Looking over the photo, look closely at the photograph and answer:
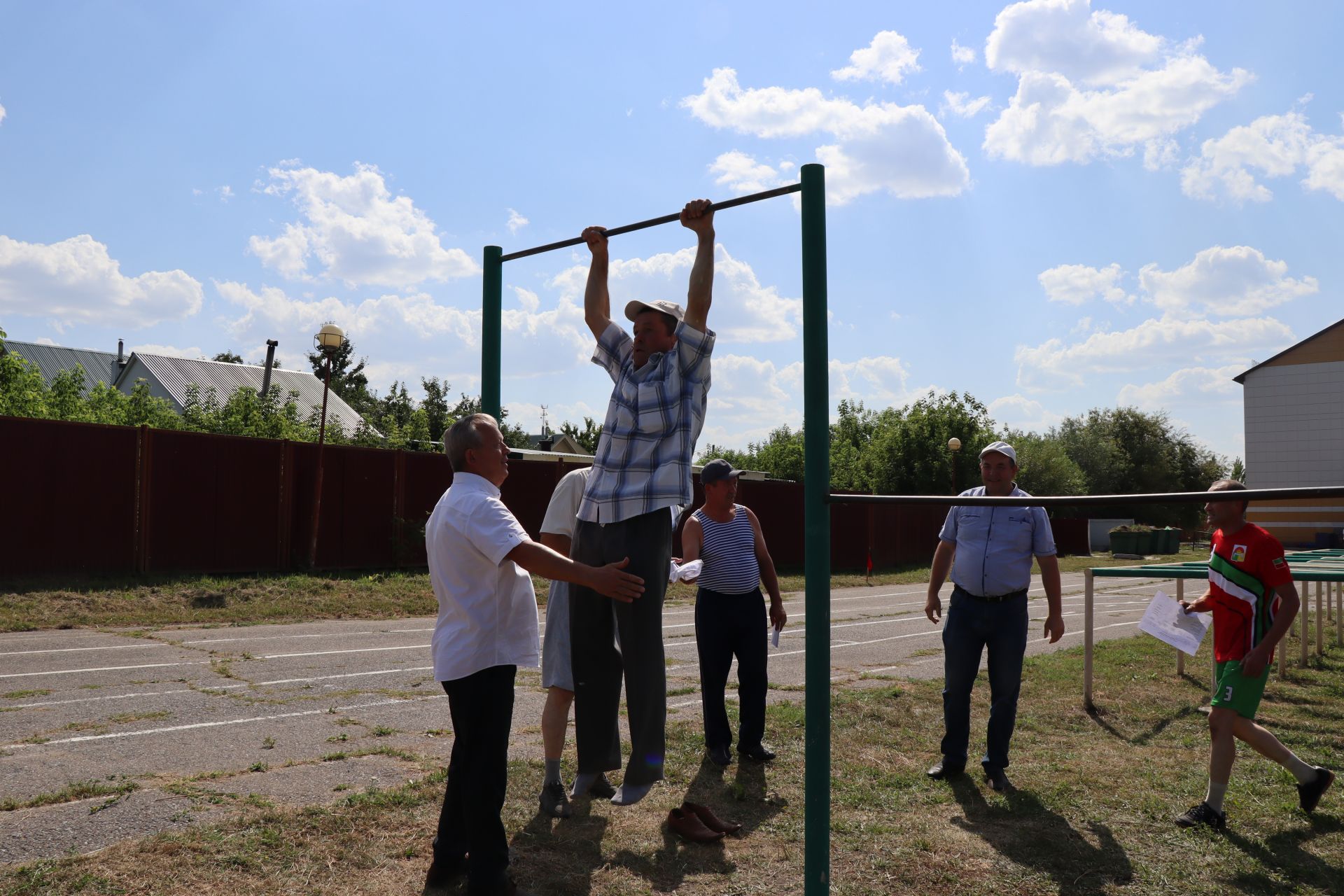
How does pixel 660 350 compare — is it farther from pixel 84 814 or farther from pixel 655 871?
pixel 84 814

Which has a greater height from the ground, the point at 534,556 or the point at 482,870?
the point at 534,556

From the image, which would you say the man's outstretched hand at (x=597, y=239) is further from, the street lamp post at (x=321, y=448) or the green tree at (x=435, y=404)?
the green tree at (x=435, y=404)

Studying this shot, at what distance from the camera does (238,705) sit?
737 cm

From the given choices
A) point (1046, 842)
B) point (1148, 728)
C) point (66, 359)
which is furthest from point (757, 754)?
point (66, 359)

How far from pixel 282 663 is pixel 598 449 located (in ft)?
23.2

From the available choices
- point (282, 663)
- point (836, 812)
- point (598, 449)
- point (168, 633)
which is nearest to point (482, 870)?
point (598, 449)

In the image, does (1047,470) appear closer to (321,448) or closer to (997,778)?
(321,448)

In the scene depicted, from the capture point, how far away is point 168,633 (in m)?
11.9

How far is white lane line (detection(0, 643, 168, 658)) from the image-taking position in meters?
9.97

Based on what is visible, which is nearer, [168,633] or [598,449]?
[598,449]

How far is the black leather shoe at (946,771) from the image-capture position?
5.47m

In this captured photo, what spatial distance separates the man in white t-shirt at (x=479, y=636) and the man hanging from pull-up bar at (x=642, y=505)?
0.18 metres

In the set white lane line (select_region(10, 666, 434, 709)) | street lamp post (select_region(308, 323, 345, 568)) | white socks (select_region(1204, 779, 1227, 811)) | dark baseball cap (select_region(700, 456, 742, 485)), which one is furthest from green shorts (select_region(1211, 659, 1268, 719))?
street lamp post (select_region(308, 323, 345, 568))

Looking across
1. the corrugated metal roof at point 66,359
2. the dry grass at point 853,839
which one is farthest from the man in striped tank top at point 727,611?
the corrugated metal roof at point 66,359
